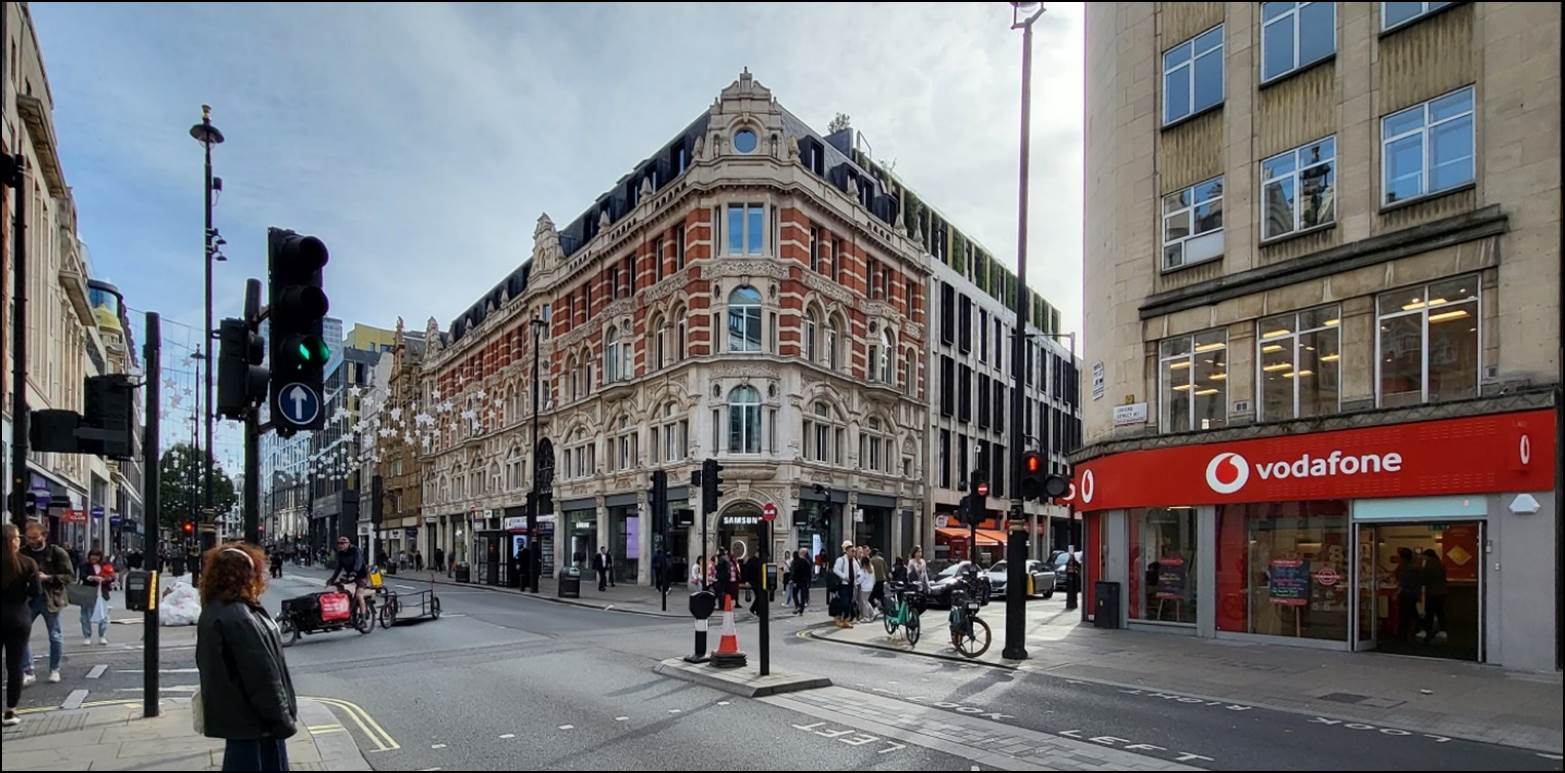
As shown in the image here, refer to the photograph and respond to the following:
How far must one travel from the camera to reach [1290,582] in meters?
16.2

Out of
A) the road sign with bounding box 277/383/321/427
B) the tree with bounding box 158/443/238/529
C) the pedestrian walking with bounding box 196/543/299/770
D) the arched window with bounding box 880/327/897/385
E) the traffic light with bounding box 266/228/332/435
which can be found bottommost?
the tree with bounding box 158/443/238/529

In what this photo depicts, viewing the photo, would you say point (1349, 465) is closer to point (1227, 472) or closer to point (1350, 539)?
point (1350, 539)

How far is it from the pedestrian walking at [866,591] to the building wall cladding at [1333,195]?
217 inches

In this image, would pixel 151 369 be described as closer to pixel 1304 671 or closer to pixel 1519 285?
pixel 1304 671

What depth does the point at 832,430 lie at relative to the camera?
3822 cm

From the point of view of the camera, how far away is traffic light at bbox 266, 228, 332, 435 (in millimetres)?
7109

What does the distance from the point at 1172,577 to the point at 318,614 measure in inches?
618

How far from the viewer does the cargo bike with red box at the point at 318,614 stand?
16734 millimetres

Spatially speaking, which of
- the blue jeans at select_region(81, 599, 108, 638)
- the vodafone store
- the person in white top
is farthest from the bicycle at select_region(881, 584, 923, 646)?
the blue jeans at select_region(81, 599, 108, 638)

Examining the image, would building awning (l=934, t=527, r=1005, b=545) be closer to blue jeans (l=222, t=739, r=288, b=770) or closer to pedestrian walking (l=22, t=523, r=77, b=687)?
pedestrian walking (l=22, t=523, r=77, b=687)

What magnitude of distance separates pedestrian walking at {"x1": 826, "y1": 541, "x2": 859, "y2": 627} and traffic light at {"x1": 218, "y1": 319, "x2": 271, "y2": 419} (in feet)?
47.8

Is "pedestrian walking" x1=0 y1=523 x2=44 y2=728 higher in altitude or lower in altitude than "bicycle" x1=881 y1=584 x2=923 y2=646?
higher

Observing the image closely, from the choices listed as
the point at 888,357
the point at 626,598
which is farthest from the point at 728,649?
the point at 888,357

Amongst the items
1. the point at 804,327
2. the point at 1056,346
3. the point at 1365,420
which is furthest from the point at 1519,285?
the point at 1056,346
